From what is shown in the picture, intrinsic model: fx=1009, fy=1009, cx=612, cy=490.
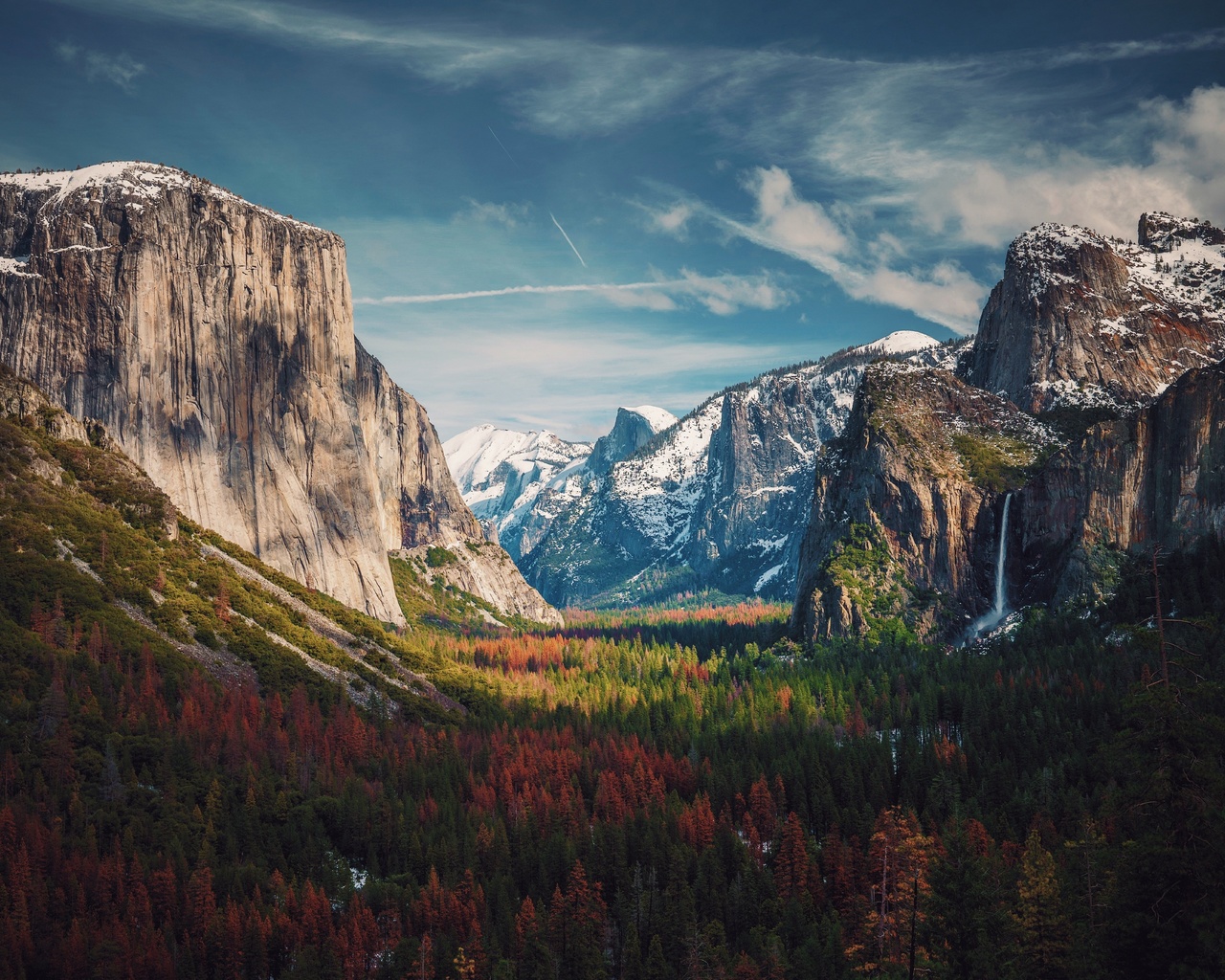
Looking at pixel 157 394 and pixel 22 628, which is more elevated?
pixel 157 394

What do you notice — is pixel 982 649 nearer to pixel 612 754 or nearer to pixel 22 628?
pixel 612 754

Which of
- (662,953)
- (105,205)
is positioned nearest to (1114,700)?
(662,953)

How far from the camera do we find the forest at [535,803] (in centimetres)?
5056

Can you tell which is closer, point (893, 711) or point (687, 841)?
point (687, 841)

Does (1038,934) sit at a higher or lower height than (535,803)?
higher

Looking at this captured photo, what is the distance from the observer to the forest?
50.6 m

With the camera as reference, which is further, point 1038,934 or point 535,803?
point 535,803

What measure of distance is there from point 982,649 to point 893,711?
49047mm

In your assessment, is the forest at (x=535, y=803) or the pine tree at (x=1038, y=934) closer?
the forest at (x=535, y=803)

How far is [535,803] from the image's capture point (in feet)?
372

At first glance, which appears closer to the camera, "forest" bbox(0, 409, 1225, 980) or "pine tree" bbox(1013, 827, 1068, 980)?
"forest" bbox(0, 409, 1225, 980)

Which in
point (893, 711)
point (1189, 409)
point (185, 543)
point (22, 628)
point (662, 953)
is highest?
point (1189, 409)

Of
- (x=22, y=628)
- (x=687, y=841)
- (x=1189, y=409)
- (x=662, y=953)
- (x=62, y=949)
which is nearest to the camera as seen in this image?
(x=62, y=949)

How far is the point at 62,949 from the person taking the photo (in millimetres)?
71188
